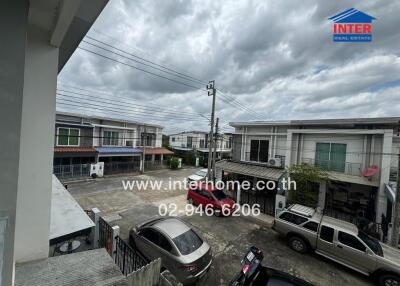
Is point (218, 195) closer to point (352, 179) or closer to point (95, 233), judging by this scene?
point (95, 233)

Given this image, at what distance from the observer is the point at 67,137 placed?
55.7ft

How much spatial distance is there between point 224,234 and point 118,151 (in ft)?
50.8

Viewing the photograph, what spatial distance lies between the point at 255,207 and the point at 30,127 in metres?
11.4

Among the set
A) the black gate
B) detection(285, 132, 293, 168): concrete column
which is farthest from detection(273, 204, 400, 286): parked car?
detection(285, 132, 293, 168): concrete column

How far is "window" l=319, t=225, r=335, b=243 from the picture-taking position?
6398mm

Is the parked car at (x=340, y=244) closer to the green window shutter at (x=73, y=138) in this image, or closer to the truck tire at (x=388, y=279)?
the truck tire at (x=388, y=279)

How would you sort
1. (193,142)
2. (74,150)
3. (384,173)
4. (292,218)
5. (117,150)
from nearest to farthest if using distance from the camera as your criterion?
(292,218) < (384,173) < (74,150) < (117,150) < (193,142)

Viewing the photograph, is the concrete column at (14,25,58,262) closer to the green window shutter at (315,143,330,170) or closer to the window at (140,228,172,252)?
the window at (140,228,172,252)

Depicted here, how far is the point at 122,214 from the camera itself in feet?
31.9

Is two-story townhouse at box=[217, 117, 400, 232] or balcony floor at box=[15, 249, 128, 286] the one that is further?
two-story townhouse at box=[217, 117, 400, 232]

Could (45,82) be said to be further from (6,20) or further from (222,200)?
(222,200)

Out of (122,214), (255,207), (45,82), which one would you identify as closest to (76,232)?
(45,82)

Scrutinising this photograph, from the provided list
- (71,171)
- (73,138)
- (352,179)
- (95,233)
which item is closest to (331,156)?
(352,179)

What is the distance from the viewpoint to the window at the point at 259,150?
14.0 metres
